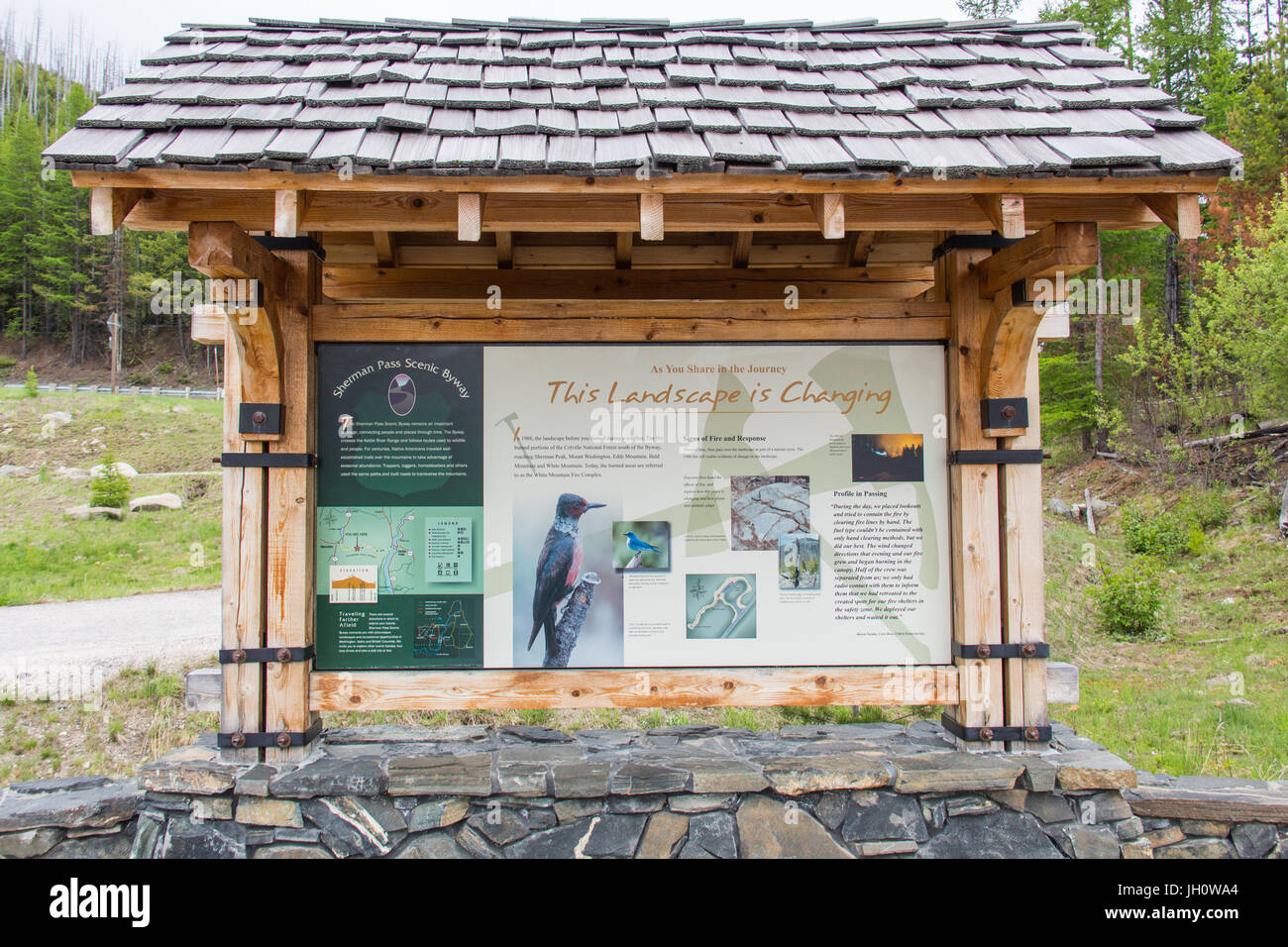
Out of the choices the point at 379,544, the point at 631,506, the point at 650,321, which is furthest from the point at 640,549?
the point at 379,544

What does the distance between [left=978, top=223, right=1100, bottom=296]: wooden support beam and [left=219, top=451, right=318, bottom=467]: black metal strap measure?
3.12 m

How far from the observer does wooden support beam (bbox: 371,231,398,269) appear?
3.60m

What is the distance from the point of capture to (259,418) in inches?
125

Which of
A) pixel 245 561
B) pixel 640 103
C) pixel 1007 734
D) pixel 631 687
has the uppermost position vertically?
pixel 640 103

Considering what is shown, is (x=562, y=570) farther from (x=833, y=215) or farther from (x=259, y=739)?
(x=833, y=215)

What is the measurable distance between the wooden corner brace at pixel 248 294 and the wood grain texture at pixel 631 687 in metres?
1.18

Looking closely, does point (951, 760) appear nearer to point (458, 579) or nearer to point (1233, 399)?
point (458, 579)

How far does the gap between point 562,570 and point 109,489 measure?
48.9 feet

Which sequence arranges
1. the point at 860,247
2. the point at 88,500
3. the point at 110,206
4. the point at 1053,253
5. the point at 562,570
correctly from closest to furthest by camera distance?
the point at 110,206 → the point at 1053,253 → the point at 562,570 → the point at 860,247 → the point at 88,500

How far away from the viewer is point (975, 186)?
2713 millimetres

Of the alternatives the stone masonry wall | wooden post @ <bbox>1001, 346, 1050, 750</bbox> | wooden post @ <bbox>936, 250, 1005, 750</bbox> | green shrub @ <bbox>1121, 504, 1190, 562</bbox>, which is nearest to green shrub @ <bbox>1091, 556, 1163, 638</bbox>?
green shrub @ <bbox>1121, 504, 1190, 562</bbox>

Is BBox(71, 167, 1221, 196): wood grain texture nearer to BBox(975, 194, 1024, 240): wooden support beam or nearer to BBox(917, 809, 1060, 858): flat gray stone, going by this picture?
BBox(975, 194, 1024, 240): wooden support beam
